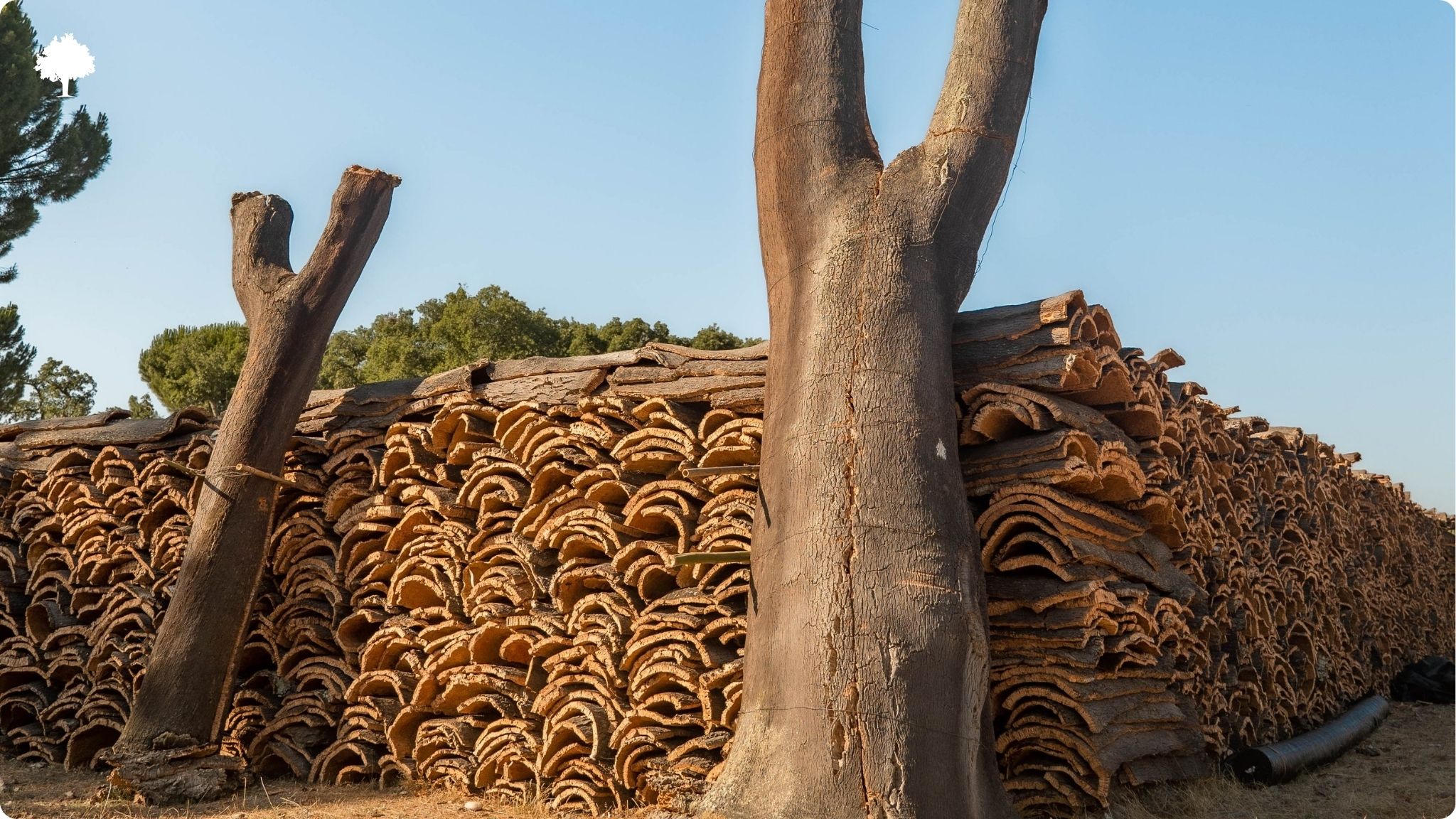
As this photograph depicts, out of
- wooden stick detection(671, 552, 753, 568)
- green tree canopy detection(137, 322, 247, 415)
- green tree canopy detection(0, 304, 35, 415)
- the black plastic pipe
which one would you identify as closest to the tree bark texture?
wooden stick detection(671, 552, 753, 568)

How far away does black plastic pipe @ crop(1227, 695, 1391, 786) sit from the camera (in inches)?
227

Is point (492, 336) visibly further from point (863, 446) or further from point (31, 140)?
point (863, 446)

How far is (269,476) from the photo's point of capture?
6.67 meters

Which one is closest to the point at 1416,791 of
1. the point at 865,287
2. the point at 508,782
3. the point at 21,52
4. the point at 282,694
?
the point at 865,287

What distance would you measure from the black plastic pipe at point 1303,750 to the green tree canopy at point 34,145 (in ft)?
39.5

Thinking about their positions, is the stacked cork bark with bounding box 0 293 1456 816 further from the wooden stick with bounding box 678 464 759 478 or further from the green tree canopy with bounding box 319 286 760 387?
the green tree canopy with bounding box 319 286 760 387

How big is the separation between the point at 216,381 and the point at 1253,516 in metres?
19.3

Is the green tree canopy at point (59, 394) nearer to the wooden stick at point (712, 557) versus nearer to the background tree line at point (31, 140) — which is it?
the background tree line at point (31, 140)

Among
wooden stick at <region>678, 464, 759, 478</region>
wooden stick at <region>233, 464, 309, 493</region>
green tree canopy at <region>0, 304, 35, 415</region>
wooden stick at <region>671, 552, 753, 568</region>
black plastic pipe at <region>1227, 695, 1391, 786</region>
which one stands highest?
green tree canopy at <region>0, 304, 35, 415</region>

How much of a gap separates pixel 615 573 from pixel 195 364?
19175 millimetres

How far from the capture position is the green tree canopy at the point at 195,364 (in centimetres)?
2116

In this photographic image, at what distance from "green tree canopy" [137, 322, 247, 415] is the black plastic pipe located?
18.9 meters

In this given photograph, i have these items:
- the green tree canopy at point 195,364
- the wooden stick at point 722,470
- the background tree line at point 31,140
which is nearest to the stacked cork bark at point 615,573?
the wooden stick at point 722,470

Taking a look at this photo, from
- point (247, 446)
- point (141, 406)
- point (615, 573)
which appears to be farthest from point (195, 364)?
point (615, 573)
